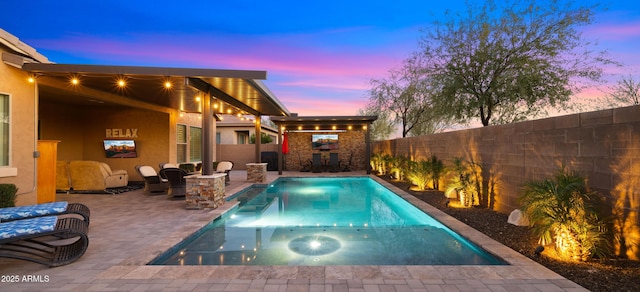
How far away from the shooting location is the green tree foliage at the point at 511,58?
950cm

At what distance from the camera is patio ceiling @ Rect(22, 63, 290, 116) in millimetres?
5672

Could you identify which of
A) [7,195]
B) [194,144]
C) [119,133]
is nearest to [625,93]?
[194,144]

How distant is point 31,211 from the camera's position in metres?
4.20

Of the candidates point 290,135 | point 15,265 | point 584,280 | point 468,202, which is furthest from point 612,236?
point 290,135

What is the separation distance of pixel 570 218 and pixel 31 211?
7.05 metres

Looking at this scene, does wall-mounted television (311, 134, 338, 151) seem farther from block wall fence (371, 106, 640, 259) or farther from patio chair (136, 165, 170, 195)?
block wall fence (371, 106, 640, 259)

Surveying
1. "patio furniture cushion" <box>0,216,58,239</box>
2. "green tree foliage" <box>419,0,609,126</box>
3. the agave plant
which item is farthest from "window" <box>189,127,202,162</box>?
the agave plant

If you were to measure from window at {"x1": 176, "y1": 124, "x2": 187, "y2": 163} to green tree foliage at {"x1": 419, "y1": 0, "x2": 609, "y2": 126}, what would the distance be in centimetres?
1072

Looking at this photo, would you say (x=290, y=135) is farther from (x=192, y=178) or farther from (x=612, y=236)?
(x=612, y=236)

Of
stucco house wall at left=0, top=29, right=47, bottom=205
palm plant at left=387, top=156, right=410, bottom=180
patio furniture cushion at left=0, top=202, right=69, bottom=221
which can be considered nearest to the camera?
patio furniture cushion at left=0, top=202, right=69, bottom=221

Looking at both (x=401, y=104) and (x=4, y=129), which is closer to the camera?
(x=4, y=129)

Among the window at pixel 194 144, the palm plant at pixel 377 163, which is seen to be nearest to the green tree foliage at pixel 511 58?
the palm plant at pixel 377 163

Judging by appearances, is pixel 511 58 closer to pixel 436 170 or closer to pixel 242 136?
pixel 436 170

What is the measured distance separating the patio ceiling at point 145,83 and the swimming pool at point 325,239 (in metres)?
2.93
